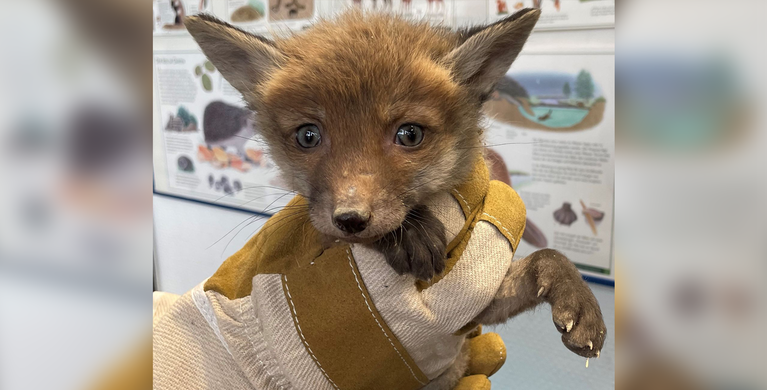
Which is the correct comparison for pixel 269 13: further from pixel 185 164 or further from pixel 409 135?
pixel 409 135

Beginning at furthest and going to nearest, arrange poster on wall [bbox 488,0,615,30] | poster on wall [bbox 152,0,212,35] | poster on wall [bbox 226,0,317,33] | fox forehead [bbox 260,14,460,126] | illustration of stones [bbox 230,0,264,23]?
poster on wall [bbox 152,0,212,35] < illustration of stones [bbox 230,0,264,23] < poster on wall [bbox 226,0,317,33] < poster on wall [bbox 488,0,615,30] < fox forehead [bbox 260,14,460,126]

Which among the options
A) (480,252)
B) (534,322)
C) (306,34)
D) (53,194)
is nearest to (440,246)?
(480,252)

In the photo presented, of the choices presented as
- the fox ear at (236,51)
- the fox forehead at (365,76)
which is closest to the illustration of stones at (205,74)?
the fox ear at (236,51)

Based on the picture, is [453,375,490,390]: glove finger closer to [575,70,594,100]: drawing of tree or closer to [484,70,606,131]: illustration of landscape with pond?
[484,70,606,131]: illustration of landscape with pond

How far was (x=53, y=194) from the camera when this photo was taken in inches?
9.5

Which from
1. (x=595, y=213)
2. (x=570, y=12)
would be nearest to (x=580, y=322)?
(x=595, y=213)

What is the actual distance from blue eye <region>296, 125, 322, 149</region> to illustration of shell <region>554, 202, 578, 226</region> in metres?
1.11

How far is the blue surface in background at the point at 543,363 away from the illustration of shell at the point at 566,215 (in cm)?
23

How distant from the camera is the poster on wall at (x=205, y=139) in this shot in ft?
8.55

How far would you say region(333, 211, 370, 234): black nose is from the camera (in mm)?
931

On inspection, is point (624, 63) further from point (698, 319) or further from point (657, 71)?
point (698, 319)

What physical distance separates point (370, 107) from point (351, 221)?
0.81 feet

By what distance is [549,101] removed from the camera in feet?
5.99

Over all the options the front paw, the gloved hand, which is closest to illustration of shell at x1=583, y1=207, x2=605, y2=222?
the gloved hand
